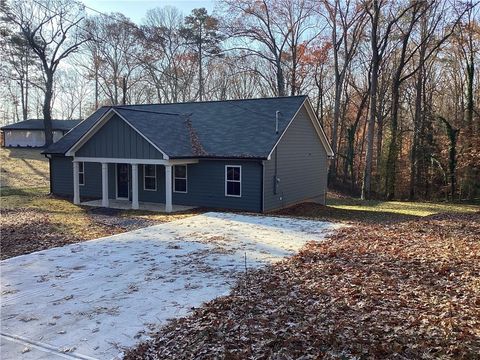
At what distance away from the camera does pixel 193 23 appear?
122ft

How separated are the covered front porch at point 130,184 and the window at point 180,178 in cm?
35

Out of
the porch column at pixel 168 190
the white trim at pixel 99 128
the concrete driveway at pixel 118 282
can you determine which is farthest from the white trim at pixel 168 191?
the concrete driveway at pixel 118 282

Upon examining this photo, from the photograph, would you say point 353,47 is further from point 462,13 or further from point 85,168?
point 85,168

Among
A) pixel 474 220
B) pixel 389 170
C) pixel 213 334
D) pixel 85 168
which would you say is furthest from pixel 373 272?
pixel 389 170

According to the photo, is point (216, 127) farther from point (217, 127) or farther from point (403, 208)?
Answer: point (403, 208)

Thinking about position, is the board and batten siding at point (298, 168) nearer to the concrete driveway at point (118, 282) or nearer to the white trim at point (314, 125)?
the white trim at point (314, 125)

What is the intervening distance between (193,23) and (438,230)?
105 feet

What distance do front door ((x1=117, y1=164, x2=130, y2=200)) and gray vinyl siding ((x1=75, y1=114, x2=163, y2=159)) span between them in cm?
191

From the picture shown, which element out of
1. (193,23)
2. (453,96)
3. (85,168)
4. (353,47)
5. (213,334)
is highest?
(193,23)

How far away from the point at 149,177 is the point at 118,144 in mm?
2294

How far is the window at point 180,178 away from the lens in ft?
57.5

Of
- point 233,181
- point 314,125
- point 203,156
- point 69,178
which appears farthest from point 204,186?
point 69,178

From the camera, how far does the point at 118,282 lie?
22.7 ft

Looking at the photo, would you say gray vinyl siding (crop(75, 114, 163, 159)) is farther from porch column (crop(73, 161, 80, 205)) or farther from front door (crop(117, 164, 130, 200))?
front door (crop(117, 164, 130, 200))
